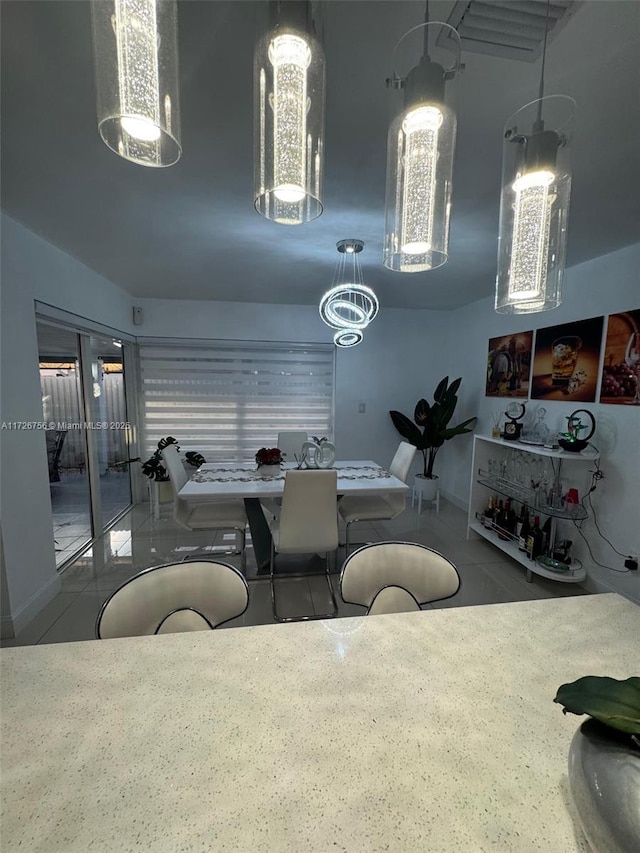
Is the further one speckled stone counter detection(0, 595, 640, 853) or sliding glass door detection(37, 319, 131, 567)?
sliding glass door detection(37, 319, 131, 567)

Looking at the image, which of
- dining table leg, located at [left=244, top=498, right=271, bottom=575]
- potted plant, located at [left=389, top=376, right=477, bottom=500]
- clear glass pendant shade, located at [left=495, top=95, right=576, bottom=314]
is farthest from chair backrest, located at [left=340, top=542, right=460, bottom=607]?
potted plant, located at [left=389, top=376, right=477, bottom=500]

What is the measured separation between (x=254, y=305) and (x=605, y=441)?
3.78m

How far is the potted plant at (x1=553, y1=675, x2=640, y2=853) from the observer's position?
0.47 meters

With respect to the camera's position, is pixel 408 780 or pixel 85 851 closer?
pixel 85 851

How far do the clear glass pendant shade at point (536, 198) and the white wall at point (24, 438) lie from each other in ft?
8.45

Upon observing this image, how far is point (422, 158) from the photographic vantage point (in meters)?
0.68

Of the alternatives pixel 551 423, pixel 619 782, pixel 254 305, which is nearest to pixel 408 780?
pixel 619 782

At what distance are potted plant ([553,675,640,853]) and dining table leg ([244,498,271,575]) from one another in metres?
2.50

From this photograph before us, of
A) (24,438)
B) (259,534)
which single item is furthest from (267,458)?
(24,438)

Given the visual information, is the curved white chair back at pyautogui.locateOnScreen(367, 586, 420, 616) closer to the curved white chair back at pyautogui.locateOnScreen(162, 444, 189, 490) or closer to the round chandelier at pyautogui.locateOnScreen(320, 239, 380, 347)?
the round chandelier at pyautogui.locateOnScreen(320, 239, 380, 347)

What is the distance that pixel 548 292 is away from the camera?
2.79 ft

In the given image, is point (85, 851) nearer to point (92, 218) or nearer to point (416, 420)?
point (92, 218)

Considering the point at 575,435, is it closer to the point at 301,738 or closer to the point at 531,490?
the point at 531,490

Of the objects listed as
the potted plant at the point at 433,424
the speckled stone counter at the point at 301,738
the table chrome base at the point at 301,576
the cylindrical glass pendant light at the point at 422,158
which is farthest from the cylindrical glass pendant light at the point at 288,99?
the potted plant at the point at 433,424
